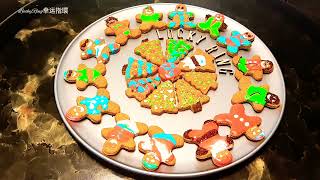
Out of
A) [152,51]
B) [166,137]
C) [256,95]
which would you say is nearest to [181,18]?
[152,51]

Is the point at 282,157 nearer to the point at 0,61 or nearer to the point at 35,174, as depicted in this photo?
the point at 35,174

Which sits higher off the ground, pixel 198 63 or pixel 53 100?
pixel 198 63

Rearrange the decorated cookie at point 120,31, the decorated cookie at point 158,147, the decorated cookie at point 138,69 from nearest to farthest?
the decorated cookie at point 158,147
the decorated cookie at point 138,69
the decorated cookie at point 120,31

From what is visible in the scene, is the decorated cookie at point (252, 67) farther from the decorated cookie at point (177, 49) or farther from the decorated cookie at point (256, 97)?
the decorated cookie at point (177, 49)

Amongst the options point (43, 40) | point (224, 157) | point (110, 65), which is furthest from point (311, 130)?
point (43, 40)

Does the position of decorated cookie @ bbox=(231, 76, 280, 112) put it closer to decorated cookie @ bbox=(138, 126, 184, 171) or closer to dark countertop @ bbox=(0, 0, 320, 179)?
dark countertop @ bbox=(0, 0, 320, 179)

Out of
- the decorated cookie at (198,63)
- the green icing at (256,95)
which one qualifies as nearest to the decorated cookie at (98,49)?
the decorated cookie at (198,63)

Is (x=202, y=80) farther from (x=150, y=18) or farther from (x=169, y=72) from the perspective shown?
(x=150, y=18)
